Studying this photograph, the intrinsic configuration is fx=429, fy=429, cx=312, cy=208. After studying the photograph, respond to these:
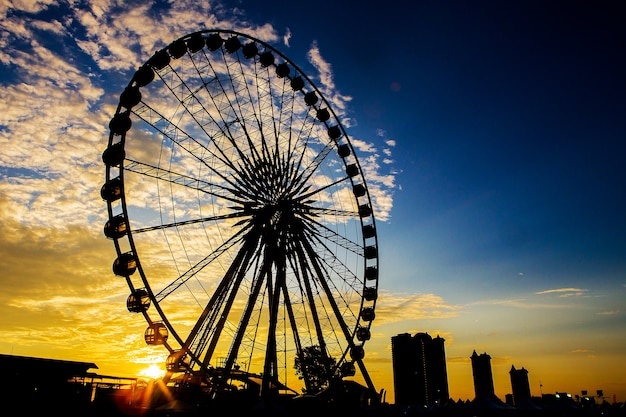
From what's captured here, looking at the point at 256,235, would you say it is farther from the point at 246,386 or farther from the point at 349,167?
the point at 246,386

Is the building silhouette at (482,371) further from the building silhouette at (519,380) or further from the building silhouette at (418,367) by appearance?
the building silhouette at (418,367)

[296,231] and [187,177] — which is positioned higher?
[187,177]

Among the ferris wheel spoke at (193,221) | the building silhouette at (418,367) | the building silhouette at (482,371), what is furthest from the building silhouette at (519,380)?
the ferris wheel spoke at (193,221)

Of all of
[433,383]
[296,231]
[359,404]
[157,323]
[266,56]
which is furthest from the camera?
[433,383]

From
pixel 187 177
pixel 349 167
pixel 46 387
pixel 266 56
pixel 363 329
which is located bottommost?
pixel 46 387

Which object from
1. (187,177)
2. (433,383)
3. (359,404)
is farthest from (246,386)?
(433,383)

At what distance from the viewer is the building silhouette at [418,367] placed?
144 m

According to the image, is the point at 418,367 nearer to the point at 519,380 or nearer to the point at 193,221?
the point at 519,380

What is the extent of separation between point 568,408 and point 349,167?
2189 centimetres

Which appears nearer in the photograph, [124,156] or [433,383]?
[124,156]

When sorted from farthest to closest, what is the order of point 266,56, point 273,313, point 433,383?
point 433,383 → point 266,56 → point 273,313

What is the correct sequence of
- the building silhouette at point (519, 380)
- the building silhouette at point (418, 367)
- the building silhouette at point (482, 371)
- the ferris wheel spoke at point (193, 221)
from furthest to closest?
1. the building silhouette at point (418, 367)
2. the building silhouette at point (482, 371)
3. the building silhouette at point (519, 380)
4. the ferris wheel spoke at point (193, 221)

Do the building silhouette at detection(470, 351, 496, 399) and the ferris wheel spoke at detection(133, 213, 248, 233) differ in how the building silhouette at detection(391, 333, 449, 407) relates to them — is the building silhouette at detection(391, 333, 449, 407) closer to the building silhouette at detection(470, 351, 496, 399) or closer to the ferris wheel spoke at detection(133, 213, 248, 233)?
the building silhouette at detection(470, 351, 496, 399)

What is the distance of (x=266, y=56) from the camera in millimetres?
31266
